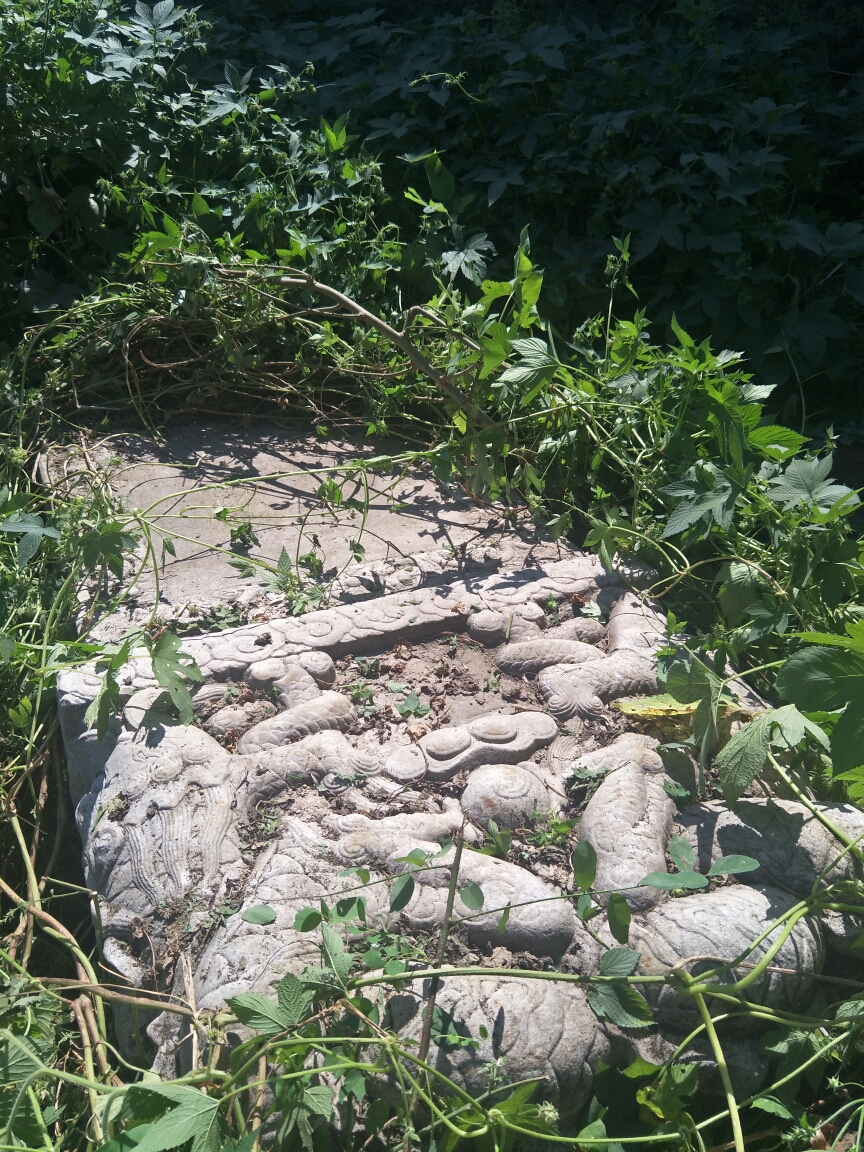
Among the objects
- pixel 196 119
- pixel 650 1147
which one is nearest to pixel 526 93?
pixel 196 119

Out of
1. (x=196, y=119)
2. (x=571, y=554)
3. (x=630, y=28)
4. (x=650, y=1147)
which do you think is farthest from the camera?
(x=630, y=28)

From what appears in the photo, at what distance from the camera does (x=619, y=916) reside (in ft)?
4.96

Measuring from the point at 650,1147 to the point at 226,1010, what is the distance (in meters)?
0.72

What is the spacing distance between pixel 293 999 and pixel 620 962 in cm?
51

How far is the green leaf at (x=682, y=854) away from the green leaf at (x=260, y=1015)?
0.70 m

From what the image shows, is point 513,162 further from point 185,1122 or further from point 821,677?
point 185,1122

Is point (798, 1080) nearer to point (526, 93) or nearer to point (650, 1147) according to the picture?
point (650, 1147)

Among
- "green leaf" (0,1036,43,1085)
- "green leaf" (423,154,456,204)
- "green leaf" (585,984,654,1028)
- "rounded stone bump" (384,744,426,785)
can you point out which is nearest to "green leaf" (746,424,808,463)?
"rounded stone bump" (384,744,426,785)

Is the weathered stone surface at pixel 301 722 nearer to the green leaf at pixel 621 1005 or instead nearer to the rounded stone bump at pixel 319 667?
the rounded stone bump at pixel 319 667

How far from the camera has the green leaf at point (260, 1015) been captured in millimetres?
1481

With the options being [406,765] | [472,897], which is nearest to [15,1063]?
[472,897]

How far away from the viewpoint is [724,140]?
3.75m

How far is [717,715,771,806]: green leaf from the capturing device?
5.84 ft

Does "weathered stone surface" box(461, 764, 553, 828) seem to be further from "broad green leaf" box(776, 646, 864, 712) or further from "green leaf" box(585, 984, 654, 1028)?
"broad green leaf" box(776, 646, 864, 712)
